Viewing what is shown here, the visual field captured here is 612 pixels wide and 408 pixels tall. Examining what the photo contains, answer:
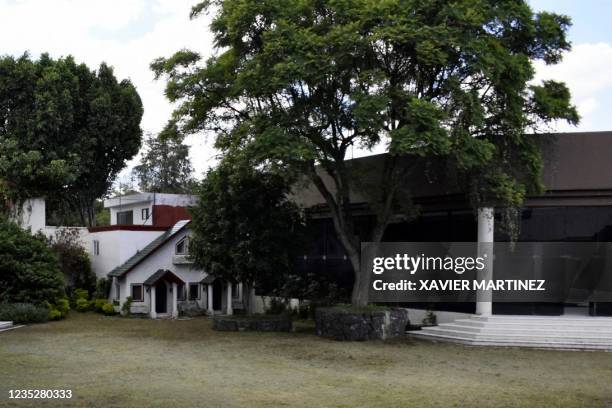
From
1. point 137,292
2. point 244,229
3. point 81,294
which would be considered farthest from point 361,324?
point 81,294

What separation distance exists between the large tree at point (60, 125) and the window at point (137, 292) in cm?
760

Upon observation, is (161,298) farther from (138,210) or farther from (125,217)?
(125,217)

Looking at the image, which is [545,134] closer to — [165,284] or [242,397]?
[242,397]

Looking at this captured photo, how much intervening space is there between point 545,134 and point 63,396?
44.5 feet

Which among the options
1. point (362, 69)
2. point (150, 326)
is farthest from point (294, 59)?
point (150, 326)

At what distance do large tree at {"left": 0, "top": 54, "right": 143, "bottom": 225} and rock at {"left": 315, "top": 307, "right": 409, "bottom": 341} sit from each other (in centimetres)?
1745

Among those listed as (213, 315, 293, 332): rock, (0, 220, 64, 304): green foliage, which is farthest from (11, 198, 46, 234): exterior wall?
(213, 315, 293, 332): rock

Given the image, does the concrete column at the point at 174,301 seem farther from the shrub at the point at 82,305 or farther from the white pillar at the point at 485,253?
the white pillar at the point at 485,253

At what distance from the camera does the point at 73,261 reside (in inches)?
1125

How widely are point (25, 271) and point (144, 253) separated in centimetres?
451

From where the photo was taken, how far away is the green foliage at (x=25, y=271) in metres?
24.0

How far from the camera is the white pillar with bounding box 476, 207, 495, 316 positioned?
1906cm

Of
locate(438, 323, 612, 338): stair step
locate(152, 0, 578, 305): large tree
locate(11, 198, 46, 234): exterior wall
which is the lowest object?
locate(438, 323, 612, 338): stair step

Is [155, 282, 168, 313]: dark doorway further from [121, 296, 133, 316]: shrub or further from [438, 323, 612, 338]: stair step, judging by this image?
[438, 323, 612, 338]: stair step
